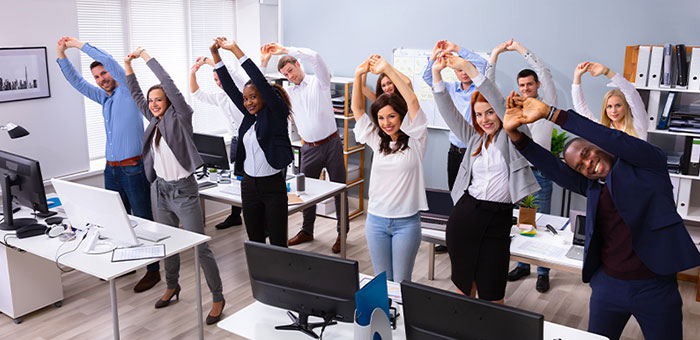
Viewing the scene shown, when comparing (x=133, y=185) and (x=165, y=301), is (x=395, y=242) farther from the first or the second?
(x=133, y=185)

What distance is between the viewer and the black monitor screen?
4.11m

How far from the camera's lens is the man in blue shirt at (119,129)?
4.57 m

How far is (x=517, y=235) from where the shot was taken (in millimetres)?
3930

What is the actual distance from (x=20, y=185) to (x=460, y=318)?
10.2 ft

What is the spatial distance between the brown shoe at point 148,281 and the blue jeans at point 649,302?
3.45 metres

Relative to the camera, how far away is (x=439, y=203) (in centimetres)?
420

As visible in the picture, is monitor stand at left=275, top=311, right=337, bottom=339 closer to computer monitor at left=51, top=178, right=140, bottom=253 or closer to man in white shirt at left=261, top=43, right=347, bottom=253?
computer monitor at left=51, top=178, right=140, bottom=253

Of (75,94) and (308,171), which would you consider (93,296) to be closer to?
(75,94)

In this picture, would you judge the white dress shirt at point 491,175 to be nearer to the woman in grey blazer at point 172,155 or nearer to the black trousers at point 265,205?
the black trousers at point 265,205

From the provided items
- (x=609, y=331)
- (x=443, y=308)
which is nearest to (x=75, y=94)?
(x=443, y=308)

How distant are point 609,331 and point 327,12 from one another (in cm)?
509

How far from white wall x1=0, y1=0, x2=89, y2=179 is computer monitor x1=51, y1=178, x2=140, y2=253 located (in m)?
1.72

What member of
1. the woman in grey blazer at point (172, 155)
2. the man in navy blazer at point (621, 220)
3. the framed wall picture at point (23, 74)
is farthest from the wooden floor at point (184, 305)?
the man in navy blazer at point (621, 220)

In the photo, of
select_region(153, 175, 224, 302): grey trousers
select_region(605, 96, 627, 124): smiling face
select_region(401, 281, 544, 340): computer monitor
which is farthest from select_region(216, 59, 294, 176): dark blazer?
select_region(605, 96, 627, 124): smiling face
